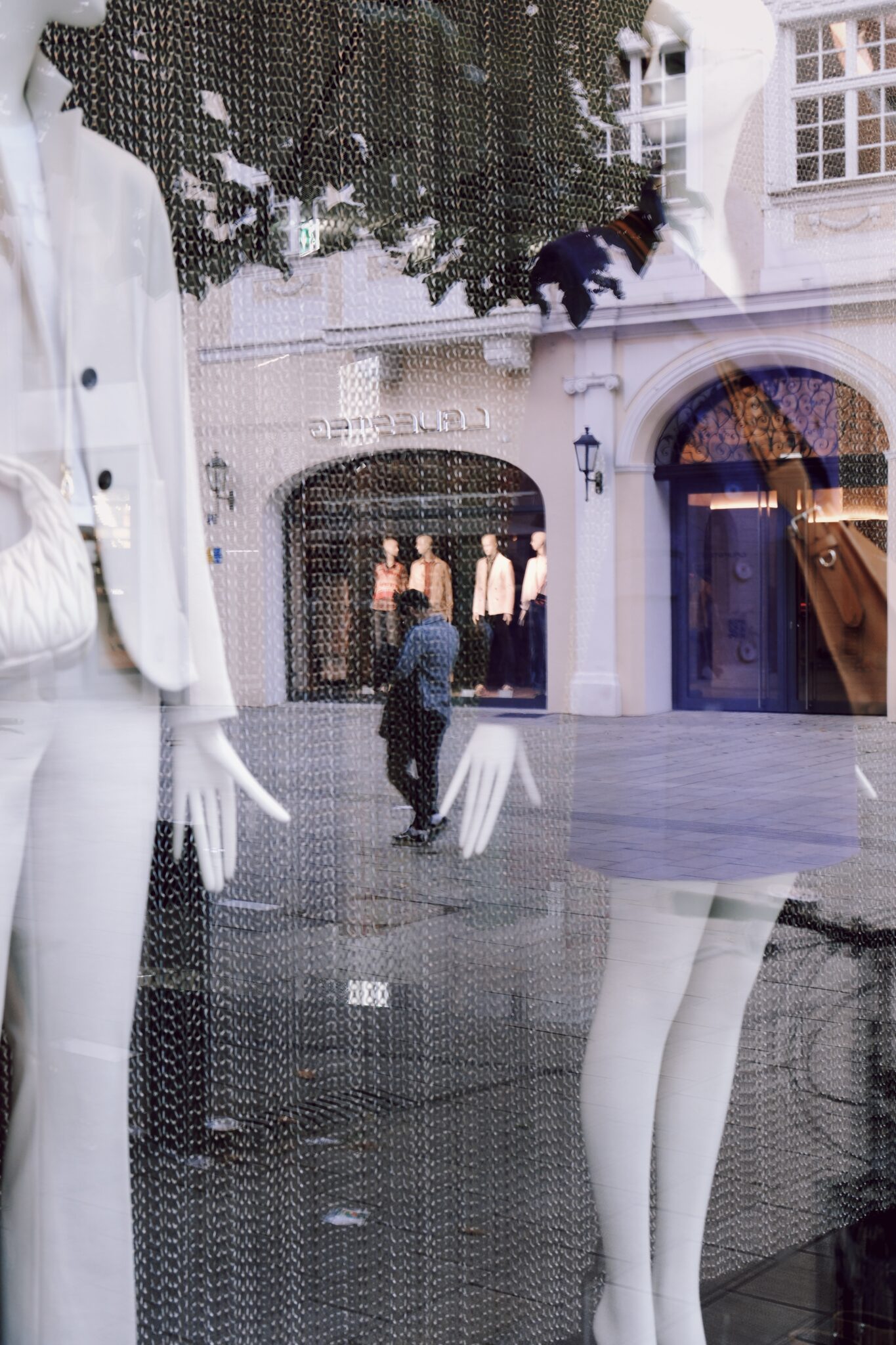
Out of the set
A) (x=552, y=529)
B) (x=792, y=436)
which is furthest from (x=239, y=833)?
(x=792, y=436)

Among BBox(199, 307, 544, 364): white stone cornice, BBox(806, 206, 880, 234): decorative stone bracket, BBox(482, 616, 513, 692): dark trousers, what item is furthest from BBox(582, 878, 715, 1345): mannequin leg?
BBox(806, 206, 880, 234): decorative stone bracket

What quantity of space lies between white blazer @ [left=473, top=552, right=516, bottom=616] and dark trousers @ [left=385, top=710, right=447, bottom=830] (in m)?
0.10

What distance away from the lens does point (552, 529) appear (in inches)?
45.9

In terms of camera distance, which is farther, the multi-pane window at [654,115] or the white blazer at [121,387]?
the multi-pane window at [654,115]

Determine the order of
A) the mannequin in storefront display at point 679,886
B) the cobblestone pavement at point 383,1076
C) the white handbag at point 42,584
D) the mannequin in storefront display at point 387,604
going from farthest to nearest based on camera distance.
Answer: the mannequin in storefront display at point 679,886 → the mannequin in storefront display at point 387,604 → the cobblestone pavement at point 383,1076 → the white handbag at point 42,584

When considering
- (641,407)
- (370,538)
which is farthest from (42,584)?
(641,407)

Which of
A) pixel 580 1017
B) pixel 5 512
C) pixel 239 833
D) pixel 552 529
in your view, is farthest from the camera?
pixel 580 1017

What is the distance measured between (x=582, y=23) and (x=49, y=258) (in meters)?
0.56

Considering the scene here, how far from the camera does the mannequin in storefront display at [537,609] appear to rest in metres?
1.16

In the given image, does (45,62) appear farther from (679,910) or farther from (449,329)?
(679,910)

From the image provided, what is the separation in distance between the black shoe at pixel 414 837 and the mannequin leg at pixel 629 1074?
0.20 meters

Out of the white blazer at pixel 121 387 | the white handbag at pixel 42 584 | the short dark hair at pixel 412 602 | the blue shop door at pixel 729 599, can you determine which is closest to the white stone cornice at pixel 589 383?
the blue shop door at pixel 729 599

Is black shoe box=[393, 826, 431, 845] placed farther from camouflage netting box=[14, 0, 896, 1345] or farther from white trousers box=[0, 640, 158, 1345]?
white trousers box=[0, 640, 158, 1345]

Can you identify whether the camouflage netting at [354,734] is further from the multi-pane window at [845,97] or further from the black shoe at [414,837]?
the multi-pane window at [845,97]
